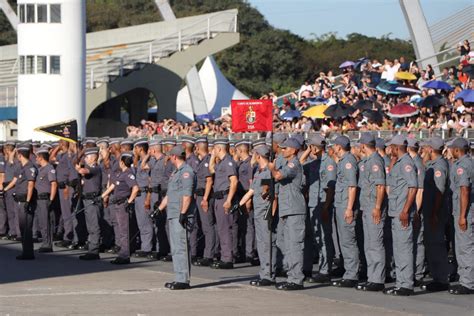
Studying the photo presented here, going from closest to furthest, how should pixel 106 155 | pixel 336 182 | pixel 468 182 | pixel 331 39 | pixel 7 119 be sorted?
1. pixel 468 182
2. pixel 336 182
3. pixel 106 155
4. pixel 7 119
5. pixel 331 39

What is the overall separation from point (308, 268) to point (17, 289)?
4269 millimetres

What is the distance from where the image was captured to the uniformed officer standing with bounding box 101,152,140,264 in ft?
68.8

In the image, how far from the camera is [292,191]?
56.5 feet

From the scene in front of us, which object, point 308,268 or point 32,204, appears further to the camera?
point 32,204

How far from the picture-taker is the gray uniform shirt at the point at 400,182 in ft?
54.2

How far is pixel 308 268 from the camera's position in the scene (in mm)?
18719

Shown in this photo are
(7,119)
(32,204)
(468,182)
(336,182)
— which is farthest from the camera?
(7,119)

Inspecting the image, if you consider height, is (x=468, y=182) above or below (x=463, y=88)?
below

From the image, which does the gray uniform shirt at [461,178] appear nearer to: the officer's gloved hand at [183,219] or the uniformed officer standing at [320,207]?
the uniformed officer standing at [320,207]

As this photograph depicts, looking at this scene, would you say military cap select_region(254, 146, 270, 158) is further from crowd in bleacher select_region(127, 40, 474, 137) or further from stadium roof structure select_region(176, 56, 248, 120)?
stadium roof structure select_region(176, 56, 248, 120)

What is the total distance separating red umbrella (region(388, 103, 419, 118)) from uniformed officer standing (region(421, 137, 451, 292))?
909 centimetres

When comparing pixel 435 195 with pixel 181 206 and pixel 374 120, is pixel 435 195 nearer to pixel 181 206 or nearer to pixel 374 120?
pixel 181 206

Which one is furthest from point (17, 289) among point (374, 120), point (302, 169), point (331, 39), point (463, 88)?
point (331, 39)

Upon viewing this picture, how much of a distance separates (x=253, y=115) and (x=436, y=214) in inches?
116
